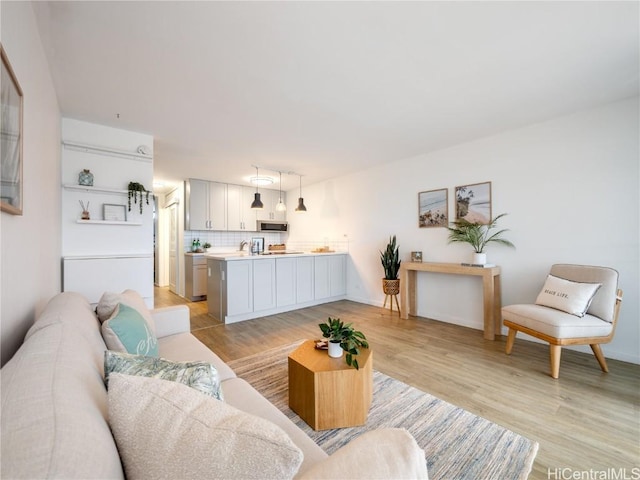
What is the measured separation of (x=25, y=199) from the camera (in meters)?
1.43

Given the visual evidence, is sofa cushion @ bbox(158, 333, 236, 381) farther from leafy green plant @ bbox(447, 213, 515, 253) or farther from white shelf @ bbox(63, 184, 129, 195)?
Answer: leafy green plant @ bbox(447, 213, 515, 253)

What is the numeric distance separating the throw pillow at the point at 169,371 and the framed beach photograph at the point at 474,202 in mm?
3641

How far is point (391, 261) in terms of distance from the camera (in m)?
4.22

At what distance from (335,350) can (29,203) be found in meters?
2.00

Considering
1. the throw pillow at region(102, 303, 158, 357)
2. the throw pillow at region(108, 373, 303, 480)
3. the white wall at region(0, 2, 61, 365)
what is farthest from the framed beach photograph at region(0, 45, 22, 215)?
the throw pillow at region(108, 373, 303, 480)

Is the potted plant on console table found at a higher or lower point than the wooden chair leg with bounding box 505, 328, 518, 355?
higher

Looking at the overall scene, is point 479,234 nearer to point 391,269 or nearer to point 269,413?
point 391,269

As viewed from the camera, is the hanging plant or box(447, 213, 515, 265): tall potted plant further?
box(447, 213, 515, 265): tall potted plant

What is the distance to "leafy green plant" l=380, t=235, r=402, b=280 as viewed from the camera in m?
4.21

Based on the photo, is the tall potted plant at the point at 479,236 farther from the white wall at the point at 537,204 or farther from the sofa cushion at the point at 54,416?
the sofa cushion at the point at 54,416

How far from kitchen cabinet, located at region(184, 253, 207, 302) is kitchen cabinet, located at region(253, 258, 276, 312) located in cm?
191

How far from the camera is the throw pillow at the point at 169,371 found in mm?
787

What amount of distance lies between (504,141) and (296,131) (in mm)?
2546

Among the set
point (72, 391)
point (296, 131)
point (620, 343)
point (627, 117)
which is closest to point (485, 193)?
point (627, 117)
